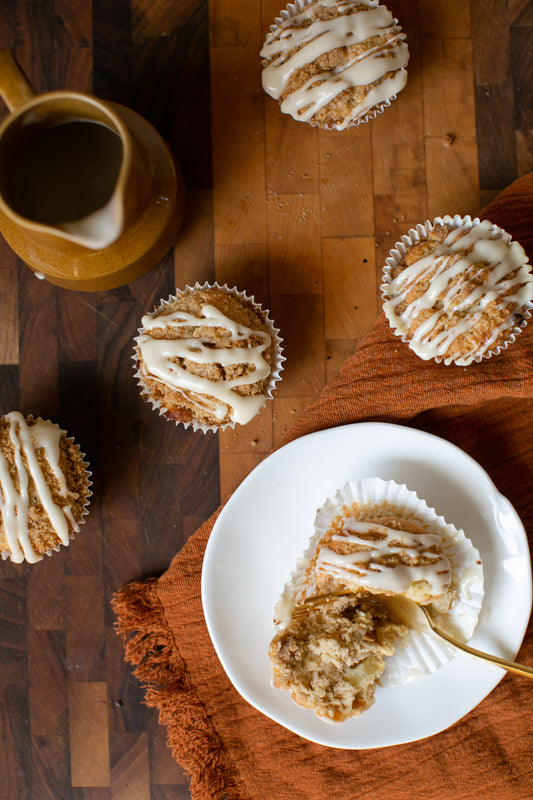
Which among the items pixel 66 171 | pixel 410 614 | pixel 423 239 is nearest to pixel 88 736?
pixel 410 614

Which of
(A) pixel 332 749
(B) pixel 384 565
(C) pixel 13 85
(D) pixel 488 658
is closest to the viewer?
(C) pixel 13 85

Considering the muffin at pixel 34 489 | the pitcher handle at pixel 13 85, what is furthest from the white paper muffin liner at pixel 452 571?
the pitcher handle at pixel 13 85

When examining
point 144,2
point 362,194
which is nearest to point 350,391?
point 362,194

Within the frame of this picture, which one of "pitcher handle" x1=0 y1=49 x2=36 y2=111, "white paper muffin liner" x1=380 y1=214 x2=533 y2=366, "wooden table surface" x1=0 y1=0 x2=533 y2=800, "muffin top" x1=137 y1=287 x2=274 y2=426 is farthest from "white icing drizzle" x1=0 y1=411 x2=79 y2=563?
"white paper muffin liner" x1=380 y1=214 x2=533 y2=366

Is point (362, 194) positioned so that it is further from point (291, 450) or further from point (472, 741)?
point (472, 741)

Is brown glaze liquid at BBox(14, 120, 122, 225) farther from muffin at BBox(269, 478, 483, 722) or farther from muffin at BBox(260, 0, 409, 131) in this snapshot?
muffin at BBox(269, 478, 483, 722)

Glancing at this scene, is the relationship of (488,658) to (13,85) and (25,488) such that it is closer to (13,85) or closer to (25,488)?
(25,488)

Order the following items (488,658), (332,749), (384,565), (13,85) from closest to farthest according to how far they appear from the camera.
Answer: (13,85), (384,565), (488,658), (332,749)

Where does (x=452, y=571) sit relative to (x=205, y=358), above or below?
below
